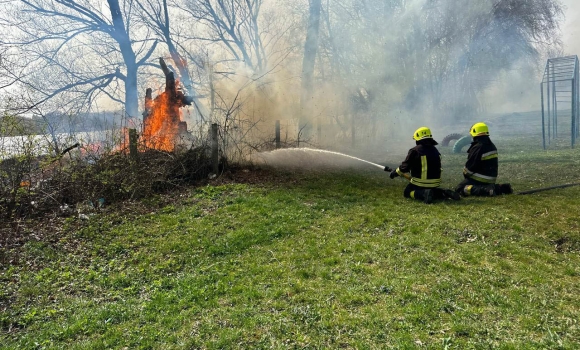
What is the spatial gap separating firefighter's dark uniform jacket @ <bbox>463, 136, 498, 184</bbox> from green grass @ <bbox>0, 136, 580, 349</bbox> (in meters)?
0.54

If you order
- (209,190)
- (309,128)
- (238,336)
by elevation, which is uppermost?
(309,128)

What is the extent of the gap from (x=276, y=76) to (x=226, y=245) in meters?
15.3

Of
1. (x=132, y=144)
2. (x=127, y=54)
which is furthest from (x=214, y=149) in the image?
(x=127, y=54)

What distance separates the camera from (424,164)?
273 inches

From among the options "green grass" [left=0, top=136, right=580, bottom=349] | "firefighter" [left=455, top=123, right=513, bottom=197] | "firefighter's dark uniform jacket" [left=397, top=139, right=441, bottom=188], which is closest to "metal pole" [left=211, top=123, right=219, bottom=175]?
"green grass" [left=0, top=136, right=580, bottom=349]

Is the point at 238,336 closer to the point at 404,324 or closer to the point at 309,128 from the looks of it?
the point at 404,324

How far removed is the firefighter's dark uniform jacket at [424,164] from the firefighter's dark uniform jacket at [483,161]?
0.82 meters

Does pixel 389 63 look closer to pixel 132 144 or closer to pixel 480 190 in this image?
pixel 480 190

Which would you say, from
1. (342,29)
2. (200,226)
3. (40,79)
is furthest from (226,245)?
(342,29)

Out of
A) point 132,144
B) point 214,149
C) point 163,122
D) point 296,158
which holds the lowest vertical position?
point 296,158

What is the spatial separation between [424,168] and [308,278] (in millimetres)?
3906

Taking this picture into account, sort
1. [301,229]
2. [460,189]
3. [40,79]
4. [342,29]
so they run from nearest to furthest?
[301,229], [460,189], [40,79], [342,29]

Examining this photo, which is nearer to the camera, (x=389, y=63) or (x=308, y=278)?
(x=308, y=278)

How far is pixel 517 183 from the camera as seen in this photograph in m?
8.40
